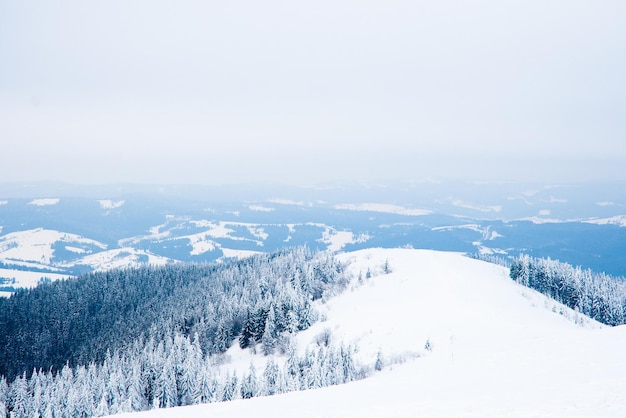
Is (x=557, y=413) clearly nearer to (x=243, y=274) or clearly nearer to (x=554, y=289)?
(x=554, y=289)

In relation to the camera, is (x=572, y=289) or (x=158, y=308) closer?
(x=572, y=289)

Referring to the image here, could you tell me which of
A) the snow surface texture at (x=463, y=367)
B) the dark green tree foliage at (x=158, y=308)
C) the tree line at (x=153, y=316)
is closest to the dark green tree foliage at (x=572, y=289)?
the snow surface texture at (x=463, y=367)

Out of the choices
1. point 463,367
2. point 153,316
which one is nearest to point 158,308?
point 153,316

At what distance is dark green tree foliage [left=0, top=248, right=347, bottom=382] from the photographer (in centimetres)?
7804

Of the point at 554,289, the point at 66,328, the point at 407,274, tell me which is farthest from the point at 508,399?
the point at 66,328

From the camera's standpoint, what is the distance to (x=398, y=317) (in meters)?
54.7

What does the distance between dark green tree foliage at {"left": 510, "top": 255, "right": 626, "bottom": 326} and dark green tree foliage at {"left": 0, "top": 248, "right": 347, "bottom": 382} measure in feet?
151

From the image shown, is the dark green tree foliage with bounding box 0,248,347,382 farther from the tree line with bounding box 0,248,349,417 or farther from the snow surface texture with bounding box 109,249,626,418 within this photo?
the snow surface texture with bounding box 109,249,626,418

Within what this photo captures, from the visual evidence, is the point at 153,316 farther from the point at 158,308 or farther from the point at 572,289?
the point at 572,289

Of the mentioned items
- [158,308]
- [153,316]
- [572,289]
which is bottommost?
[153,316]

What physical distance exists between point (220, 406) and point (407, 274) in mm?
61760

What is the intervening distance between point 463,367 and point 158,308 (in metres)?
97.1

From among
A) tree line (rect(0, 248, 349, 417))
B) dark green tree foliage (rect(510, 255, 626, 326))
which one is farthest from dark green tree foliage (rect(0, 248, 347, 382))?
dark green tree foliage (rect(510, 255, 626, 326))

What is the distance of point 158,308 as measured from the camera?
108m
